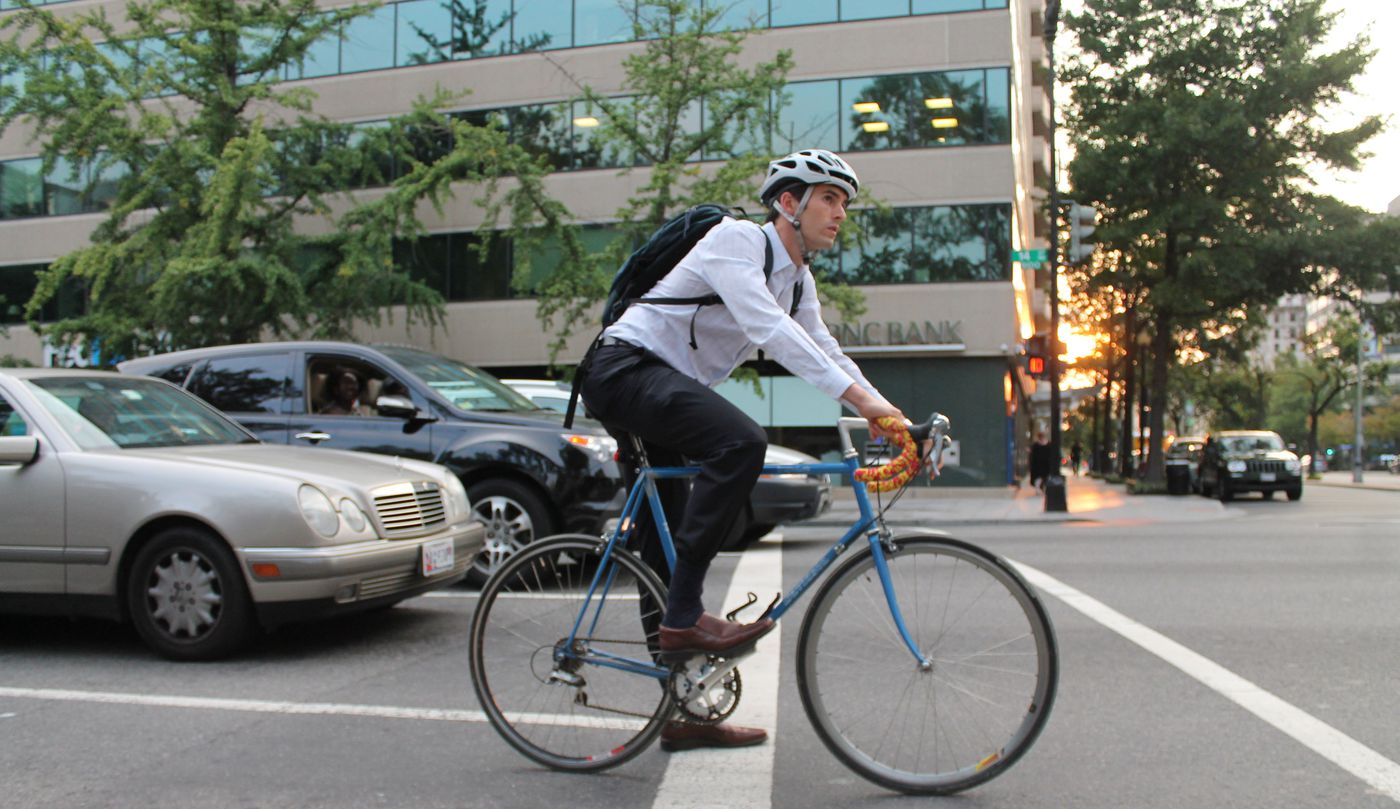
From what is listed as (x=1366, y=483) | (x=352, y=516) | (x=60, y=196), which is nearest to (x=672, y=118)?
(x=352, y=516)

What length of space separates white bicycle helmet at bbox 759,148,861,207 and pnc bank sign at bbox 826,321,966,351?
74.5 feet

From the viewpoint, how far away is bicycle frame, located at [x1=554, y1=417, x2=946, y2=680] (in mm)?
3430

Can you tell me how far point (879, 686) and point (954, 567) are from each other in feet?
1.41

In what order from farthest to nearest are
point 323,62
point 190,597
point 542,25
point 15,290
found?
point 15,290
point 323,62
point 542,25
point 190,597

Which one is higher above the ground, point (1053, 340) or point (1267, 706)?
point (1053, 340)

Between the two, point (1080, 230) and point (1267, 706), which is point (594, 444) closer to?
point (1267, 706)

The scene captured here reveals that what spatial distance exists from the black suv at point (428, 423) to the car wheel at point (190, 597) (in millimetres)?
2214

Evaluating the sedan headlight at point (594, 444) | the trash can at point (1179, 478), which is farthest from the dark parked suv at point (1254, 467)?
the sedan headlight at point (594, 444)

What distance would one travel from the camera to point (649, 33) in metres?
21.5

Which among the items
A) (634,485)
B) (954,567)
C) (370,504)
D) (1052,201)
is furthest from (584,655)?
(1052,201)

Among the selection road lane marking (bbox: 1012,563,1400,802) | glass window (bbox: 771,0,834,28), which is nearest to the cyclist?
road lane marking (bbox: 1012,563,1400,802)

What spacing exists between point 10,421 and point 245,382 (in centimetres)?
251

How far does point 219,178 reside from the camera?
21391mm

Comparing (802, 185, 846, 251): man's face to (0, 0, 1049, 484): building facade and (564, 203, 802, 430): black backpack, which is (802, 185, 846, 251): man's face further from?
(0, 0, 1049, 484): building facade
